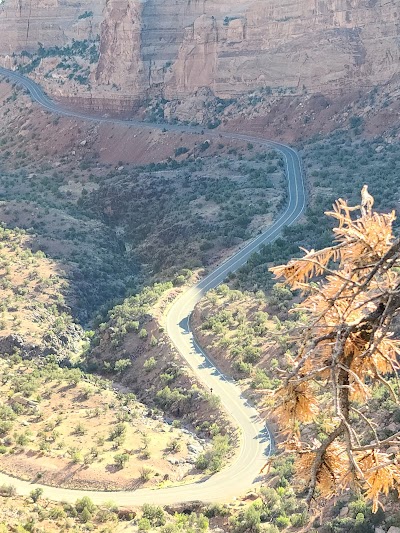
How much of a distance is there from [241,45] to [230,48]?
1364 mm

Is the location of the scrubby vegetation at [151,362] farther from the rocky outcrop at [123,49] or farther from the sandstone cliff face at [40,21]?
the sandstone cliff face at [40,21]

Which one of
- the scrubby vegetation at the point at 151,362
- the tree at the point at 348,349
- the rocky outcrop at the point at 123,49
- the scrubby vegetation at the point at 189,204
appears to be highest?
the rocky outcrop at the point at 123,49

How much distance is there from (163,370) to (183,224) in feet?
80.5

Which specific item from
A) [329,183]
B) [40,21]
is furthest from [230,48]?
[40,21]

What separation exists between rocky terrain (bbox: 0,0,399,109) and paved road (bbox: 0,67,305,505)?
20701mm

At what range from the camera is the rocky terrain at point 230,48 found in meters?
80.5

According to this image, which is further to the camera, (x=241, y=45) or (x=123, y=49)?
(x=123, y=49)

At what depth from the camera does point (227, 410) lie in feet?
107

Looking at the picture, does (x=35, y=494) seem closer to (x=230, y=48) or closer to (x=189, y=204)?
(x=189, y=204)

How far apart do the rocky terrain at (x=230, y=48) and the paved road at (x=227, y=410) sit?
67.9 feet

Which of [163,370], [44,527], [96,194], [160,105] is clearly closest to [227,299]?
[163,370]

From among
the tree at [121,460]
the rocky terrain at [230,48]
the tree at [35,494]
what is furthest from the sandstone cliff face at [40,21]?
the tree at [35,494]

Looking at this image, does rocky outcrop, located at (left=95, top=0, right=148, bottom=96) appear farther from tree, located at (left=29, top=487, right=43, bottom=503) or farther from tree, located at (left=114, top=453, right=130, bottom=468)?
tree, located at (left=29, top=487, right=43, bottom=503)

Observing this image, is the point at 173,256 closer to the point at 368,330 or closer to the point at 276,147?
the point at 276,147
